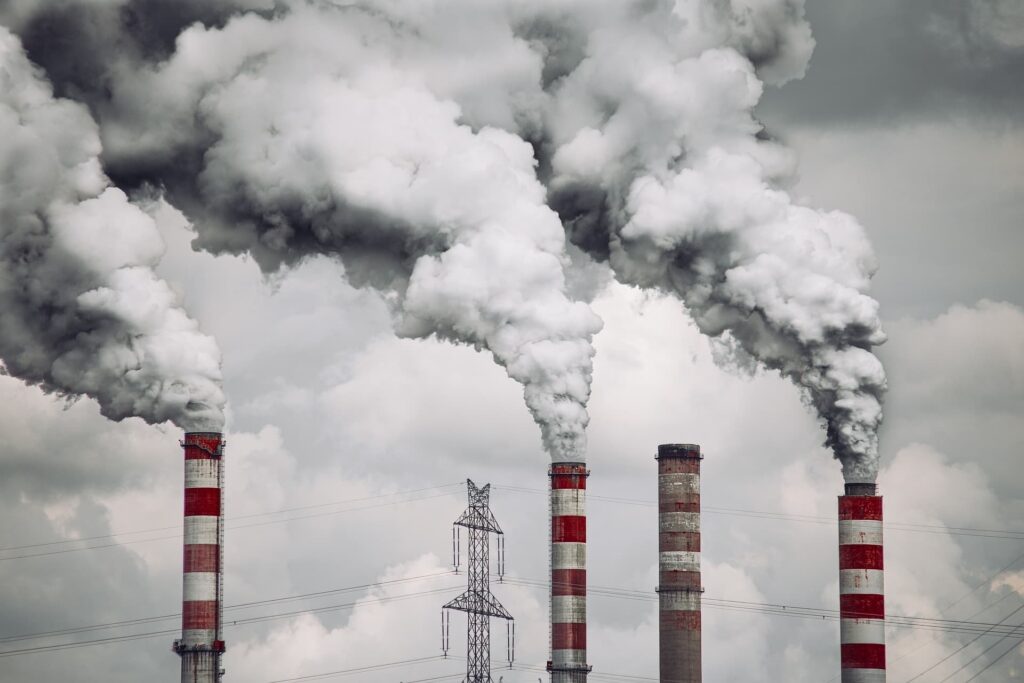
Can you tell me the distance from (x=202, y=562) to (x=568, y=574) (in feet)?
39.4

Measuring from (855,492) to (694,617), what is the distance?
30.3 ft

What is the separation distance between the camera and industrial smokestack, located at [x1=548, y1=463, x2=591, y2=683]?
2564 inches

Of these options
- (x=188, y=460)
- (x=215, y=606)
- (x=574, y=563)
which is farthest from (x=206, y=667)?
(x=574, y=563)

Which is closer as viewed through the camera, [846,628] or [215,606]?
[215,606]

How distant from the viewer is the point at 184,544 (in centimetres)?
6169

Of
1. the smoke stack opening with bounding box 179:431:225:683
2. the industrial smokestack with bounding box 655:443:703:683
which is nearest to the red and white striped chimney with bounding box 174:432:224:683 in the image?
the smoke stack opening with bounding box 179:431:225:683

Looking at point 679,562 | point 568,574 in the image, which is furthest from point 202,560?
point 679,562

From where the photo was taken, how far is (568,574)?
65250mm

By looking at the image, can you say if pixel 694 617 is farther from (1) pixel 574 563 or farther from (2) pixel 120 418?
(2) pixel 120 418

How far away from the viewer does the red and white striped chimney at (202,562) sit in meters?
61.0

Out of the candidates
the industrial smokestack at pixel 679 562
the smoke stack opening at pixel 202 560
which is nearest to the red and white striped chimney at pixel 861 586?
the industrial smokestack at pixel 679 562

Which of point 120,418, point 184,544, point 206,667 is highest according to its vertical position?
point 120,418

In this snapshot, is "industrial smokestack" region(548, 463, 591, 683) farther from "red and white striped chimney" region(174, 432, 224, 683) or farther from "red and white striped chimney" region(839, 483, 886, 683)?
"red and white striped chimney" region(174, 432, 224, 683)

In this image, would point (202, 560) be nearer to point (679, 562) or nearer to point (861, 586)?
point (679, 562)
